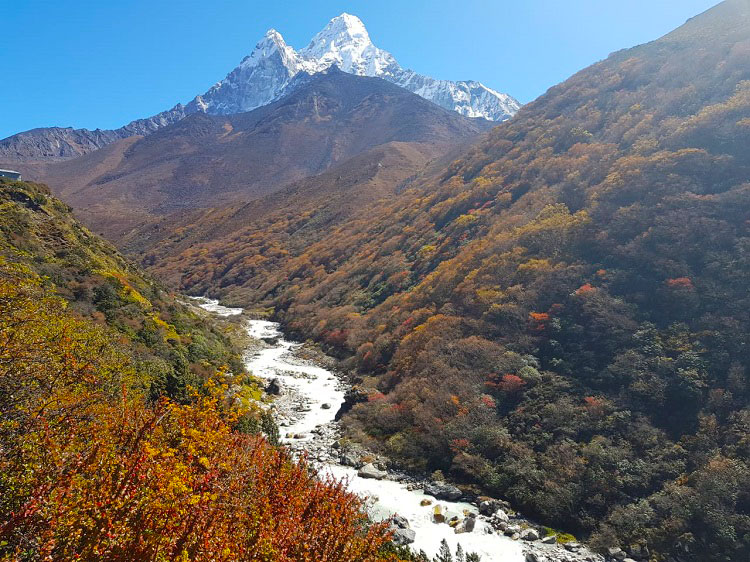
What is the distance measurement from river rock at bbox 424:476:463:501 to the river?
10.1 inches

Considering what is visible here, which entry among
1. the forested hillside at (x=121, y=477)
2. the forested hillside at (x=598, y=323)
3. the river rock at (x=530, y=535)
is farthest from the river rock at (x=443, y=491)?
the forested hillside at (x=121, y=477)

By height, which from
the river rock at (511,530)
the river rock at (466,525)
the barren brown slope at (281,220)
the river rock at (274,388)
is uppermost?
the barren brown slope at (281,220)

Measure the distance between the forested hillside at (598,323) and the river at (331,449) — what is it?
2.10 m

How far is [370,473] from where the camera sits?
Result: 762 inches

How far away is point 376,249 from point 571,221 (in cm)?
2987

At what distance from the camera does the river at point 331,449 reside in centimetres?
1459

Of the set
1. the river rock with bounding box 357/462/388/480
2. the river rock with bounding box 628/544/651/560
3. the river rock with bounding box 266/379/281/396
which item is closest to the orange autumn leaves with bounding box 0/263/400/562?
the river rock with bounding box 357/462/388/480

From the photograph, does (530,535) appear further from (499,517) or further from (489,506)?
(489,506)

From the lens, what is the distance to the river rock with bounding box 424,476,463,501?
690 inches

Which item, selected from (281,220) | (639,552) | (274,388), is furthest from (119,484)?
(281,220)

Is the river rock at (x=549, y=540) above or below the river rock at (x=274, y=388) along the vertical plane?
below

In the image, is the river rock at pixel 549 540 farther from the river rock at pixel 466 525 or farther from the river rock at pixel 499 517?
the river rock at pixel 466 525

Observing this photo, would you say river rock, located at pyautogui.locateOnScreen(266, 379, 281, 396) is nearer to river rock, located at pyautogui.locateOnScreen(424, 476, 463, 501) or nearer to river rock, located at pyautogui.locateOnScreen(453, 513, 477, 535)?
river rock, located at pyautogui.locateOnScreen(424, 476, 463, 501)

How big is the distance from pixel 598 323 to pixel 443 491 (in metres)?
13.6
